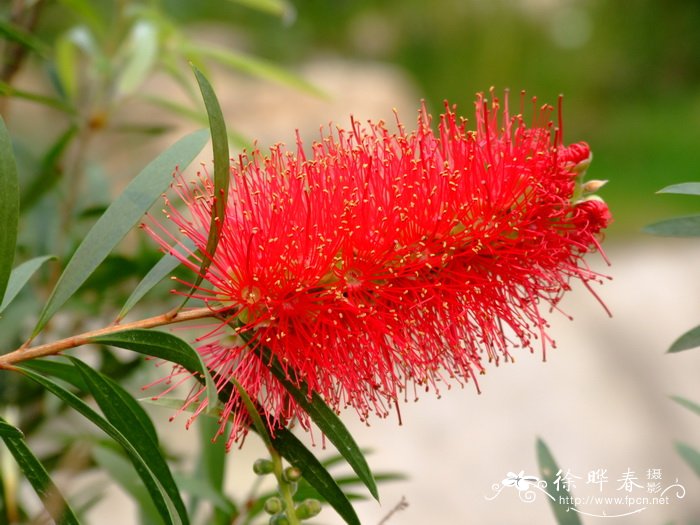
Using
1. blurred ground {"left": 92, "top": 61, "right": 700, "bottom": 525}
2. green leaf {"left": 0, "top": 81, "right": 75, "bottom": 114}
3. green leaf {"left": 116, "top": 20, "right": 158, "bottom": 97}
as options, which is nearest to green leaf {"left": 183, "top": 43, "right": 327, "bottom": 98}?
green leaf {"left": 116, "top": 20, "right": 158, "bottom": 97}

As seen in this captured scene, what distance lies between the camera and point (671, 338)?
3.42 metres

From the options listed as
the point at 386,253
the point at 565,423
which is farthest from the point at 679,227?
the point at 565,423

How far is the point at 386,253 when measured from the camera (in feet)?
1.83

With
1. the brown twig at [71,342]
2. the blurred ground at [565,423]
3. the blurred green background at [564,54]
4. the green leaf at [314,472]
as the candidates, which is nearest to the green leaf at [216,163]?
the brown twig at [71,342]

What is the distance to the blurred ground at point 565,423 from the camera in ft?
8.46

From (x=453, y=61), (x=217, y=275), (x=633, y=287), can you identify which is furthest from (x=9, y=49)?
(x=453, y=61)

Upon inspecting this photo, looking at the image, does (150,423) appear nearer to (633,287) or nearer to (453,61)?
(633,287)

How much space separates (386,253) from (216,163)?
13cm

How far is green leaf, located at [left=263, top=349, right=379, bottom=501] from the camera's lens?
0.52 meters

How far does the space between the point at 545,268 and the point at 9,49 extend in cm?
73

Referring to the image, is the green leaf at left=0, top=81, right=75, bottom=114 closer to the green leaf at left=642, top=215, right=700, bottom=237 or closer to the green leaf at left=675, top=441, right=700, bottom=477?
the green leaf at left=642, top=215, right=700, bottom=237

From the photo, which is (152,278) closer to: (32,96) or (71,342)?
(71,342)

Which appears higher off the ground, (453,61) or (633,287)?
(453,61)

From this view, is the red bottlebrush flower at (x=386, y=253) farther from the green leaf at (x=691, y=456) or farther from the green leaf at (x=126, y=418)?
the green leaf at (x=691, y=456)
